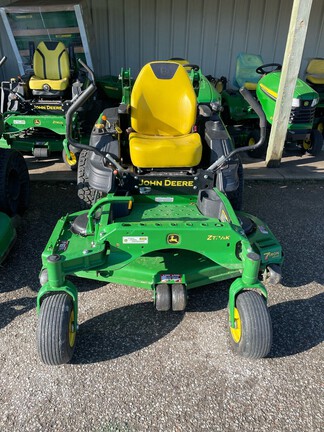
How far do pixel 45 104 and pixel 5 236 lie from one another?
8.56ft

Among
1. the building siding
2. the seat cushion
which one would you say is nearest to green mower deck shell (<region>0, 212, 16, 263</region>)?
the seat cushion

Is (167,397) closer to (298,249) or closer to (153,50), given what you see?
(298,249)

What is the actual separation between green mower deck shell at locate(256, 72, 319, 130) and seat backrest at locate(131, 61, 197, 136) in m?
1.93

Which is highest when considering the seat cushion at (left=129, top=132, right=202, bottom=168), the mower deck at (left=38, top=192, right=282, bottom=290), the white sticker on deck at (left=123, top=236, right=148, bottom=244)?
the seat cushion at (left=129, top=132, right=202, bottom=168)

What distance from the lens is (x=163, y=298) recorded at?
6.91 ft

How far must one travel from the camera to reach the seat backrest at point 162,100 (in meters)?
3.01

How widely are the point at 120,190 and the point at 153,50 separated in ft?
14.7

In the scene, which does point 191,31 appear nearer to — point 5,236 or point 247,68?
point 247,68

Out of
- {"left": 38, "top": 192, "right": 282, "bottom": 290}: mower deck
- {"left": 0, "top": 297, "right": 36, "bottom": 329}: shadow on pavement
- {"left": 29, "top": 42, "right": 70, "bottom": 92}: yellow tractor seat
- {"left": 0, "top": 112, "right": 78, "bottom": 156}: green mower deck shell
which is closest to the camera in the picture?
{"left": 38, "top": 192, "right": 282, "bottom": 290}: mower deck

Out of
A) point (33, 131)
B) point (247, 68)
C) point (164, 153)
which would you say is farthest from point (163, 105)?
point (247, 68)

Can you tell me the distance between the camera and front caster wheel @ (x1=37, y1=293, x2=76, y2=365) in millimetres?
1776

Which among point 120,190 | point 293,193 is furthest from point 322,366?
point 293,193

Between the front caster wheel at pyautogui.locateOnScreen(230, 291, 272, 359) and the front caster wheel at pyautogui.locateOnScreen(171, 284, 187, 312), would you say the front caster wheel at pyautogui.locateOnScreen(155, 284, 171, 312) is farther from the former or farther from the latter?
the front caster wheel at pyautogui.locateOnScreen(230, 291, 272, 359)

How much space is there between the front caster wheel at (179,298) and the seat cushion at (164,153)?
99 centimetres
